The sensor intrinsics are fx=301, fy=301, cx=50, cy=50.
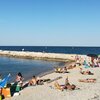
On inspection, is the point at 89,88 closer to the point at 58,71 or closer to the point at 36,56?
the point at 58,71

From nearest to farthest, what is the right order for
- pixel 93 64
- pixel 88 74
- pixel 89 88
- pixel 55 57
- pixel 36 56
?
pixel 89 88
pixel 88 74
pixel 93 64
pixel 55 57
pixel 36 56

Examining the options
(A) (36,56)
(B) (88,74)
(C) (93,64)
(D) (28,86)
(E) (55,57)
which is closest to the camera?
(D) (28,86)

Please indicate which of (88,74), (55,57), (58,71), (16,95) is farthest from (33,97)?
(55,57)

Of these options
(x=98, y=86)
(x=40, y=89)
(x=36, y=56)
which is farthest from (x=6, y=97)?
(x=36, y=56)

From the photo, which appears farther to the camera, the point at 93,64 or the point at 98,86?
the point at 93,64

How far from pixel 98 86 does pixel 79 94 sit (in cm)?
357

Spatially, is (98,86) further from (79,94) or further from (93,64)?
(93,64)

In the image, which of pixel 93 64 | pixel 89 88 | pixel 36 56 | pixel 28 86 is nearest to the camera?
pixel 89 88

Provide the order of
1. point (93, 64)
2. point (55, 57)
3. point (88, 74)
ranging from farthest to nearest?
point (55, 57)
point (93, 64)
point (88, 74)

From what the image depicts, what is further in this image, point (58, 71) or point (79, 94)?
point (58, 71)

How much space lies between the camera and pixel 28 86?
24.8m

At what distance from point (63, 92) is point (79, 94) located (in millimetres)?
1384

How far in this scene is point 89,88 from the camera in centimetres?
2294

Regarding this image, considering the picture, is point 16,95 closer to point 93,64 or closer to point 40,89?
point 40,89
